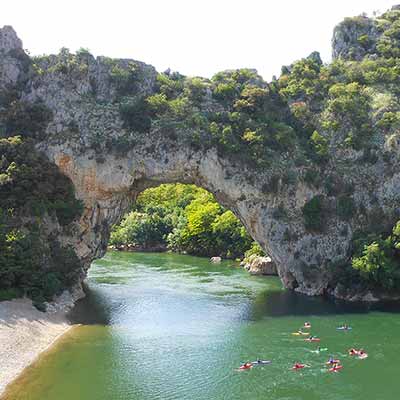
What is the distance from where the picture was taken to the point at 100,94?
6444 centimetres

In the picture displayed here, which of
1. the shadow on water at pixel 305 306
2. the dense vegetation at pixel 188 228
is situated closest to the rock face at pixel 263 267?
the dense vegetation at pixel 188 228

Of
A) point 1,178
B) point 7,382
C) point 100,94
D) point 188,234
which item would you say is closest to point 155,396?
point 7,382

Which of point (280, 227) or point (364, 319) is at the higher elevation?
point (280, 227)

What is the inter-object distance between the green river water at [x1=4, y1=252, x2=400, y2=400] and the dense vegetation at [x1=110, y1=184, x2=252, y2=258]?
87.1 ft

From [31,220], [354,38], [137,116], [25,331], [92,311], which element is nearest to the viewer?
[25,331]

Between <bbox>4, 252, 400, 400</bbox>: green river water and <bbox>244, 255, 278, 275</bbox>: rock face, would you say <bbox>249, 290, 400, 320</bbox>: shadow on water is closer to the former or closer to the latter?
<bbox>4, 252, 400, 400</bbox>: green river water

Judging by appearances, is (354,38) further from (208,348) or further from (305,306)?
(208,348)

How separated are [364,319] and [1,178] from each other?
35.2m

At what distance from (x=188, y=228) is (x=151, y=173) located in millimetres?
37091

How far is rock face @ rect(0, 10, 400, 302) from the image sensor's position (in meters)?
59.9

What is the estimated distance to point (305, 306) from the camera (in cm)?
5425

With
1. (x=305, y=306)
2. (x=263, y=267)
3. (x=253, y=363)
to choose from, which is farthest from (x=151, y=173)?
(x=253, y=363)

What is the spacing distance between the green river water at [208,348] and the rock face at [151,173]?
540cm

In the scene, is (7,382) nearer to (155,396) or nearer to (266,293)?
(155,396)
